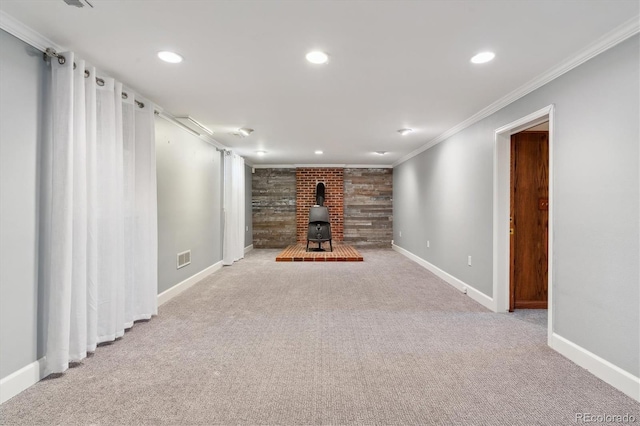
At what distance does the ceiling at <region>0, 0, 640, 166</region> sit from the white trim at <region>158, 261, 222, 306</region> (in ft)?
7.06

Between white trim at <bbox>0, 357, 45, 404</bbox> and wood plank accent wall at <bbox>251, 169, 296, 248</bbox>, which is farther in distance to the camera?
wood plank accent wall at <bbox>251, 169, 296, 248</bbox>

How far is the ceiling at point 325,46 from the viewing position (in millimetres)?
1771

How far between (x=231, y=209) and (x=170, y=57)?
3801 millimetres

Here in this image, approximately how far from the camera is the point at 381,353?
240cm

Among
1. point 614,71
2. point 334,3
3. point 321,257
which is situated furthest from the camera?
point 321,257

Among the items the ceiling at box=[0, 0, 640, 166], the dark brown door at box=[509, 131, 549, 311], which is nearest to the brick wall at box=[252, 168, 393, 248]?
the ceiling at box=[0, 0, 640, 166]

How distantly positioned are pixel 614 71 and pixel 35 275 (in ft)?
13.0

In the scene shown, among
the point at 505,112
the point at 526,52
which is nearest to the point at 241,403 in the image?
the point at 526,52

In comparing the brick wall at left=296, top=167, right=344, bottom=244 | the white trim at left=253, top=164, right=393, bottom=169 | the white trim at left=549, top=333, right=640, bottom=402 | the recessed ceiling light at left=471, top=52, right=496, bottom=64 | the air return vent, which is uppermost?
the white trim at left=253, top=164, right=393, bottom=169

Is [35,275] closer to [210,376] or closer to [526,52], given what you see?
[210,376]

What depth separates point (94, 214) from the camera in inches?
94.0

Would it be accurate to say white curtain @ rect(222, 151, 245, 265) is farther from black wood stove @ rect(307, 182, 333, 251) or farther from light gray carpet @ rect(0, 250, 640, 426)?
light gray carpet @ rect(0, 250, 640, 426)

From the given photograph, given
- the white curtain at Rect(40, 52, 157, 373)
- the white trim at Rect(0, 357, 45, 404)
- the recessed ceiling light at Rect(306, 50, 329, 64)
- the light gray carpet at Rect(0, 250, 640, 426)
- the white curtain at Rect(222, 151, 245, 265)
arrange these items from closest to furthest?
the light gray carpet at Rect(0, 250, 640, 426), the white trim at Rect(0, 357, 45, 404), the white curtain at Rect(40, 52, 157, 373), the recessed ceiling light at Rect(306, 50, 329, 64), the white curtain at Rect(222, 151, 245, 265)

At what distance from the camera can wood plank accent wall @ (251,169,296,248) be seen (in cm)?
845
